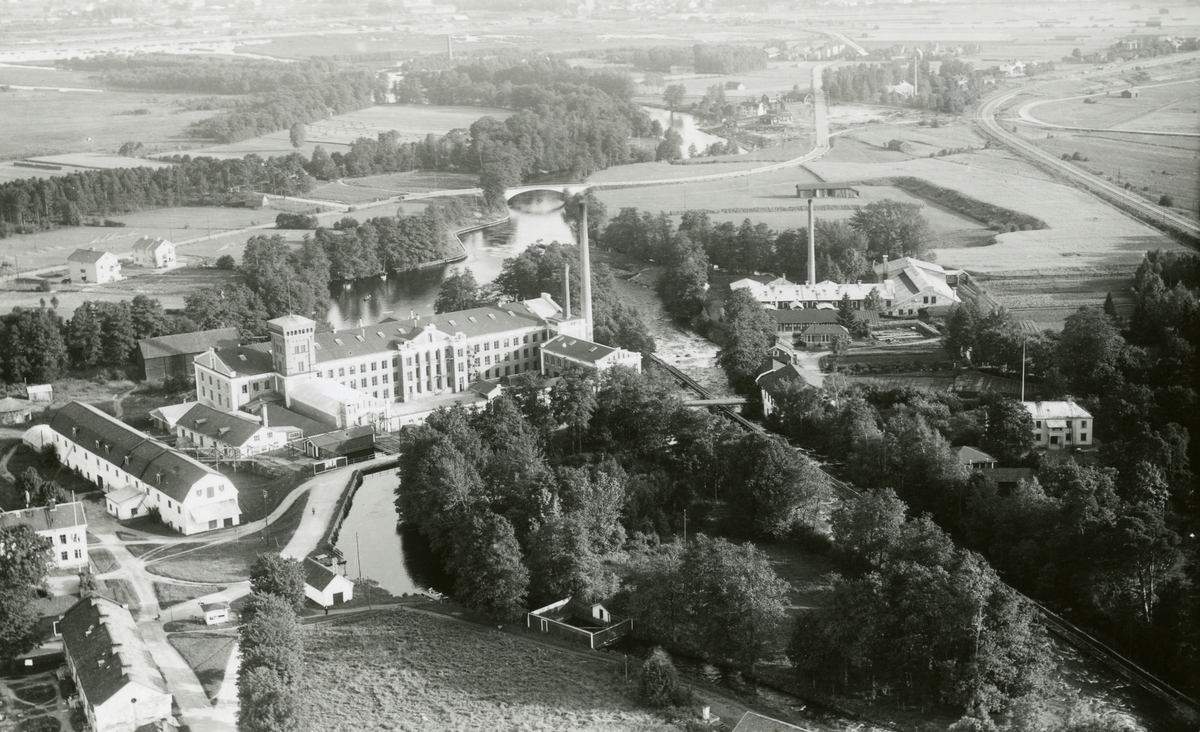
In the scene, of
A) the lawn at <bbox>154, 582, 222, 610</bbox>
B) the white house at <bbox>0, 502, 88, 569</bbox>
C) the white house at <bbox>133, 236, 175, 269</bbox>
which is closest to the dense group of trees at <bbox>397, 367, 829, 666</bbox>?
the lawn at <bbox>154, 582, 222, 610</bbox>

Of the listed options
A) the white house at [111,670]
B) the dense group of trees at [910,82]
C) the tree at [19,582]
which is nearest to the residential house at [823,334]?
the tree at [19,582]

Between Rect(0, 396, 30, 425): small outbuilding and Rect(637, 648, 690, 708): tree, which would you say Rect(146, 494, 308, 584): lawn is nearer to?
Rect(637, 648, 690, 708): tree

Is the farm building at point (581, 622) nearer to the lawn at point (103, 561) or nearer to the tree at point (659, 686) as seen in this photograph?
the tree at point (659, 686)

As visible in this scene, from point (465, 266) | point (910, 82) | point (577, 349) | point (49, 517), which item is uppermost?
point (910, 82)

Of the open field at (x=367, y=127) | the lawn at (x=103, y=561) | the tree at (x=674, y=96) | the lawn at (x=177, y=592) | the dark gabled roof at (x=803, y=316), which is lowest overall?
the lawn at (x=177, y=592)

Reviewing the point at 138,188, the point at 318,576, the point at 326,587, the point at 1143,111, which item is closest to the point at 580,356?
the point at 318,576

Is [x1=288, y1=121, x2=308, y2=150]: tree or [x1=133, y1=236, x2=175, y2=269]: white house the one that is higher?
[x1=288, y1=121, x2=308, y2=150]: tree

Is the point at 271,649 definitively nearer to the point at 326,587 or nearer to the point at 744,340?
the point at 326,587
